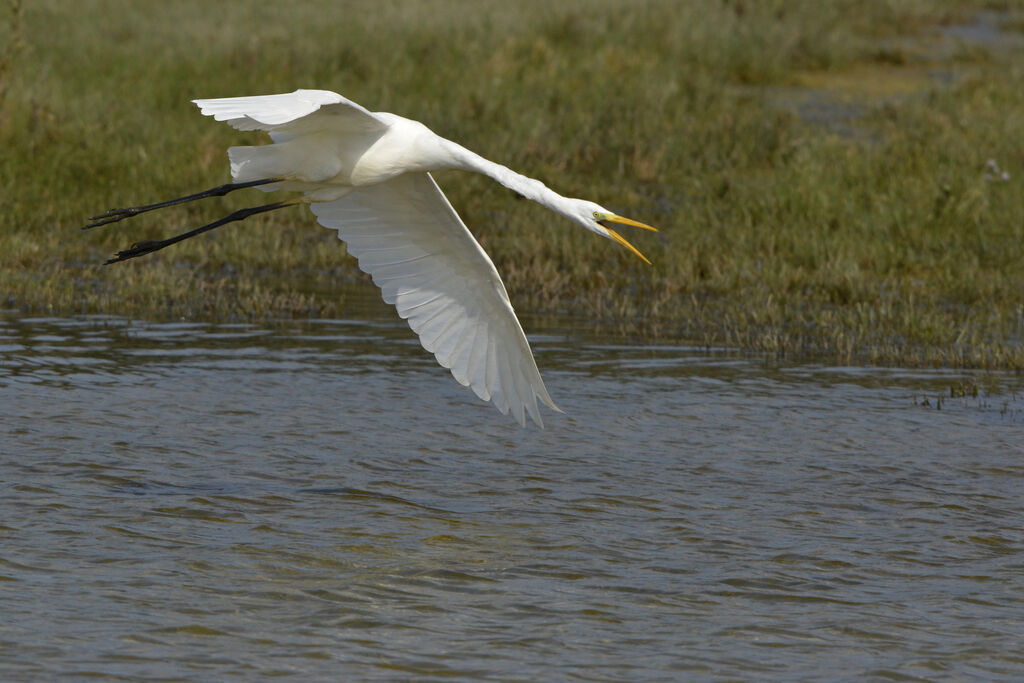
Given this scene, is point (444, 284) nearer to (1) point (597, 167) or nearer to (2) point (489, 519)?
(2) point (489, 519)

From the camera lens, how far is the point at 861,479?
239 inches

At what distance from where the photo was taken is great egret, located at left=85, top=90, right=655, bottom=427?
5.79m

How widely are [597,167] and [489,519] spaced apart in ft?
25.4

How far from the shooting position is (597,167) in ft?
41.8

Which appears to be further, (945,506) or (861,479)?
(861,479)

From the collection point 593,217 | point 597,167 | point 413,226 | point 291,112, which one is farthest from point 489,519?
point 597,167

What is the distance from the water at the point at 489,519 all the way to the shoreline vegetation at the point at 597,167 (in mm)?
985

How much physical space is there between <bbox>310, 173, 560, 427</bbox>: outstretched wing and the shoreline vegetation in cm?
300

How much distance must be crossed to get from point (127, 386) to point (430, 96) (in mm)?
7368

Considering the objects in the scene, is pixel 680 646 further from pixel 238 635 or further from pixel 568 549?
pixel 238 635

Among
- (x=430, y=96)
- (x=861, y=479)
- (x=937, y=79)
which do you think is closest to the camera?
(x=861, y=479)

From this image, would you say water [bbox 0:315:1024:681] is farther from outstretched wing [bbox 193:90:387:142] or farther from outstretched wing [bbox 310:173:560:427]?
outstretched wing [bbox 193:90:387:142]

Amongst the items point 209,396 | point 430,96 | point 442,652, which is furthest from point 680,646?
point 430,96

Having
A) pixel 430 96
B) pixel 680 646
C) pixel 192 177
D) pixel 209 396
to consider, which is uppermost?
pixel 430 96
